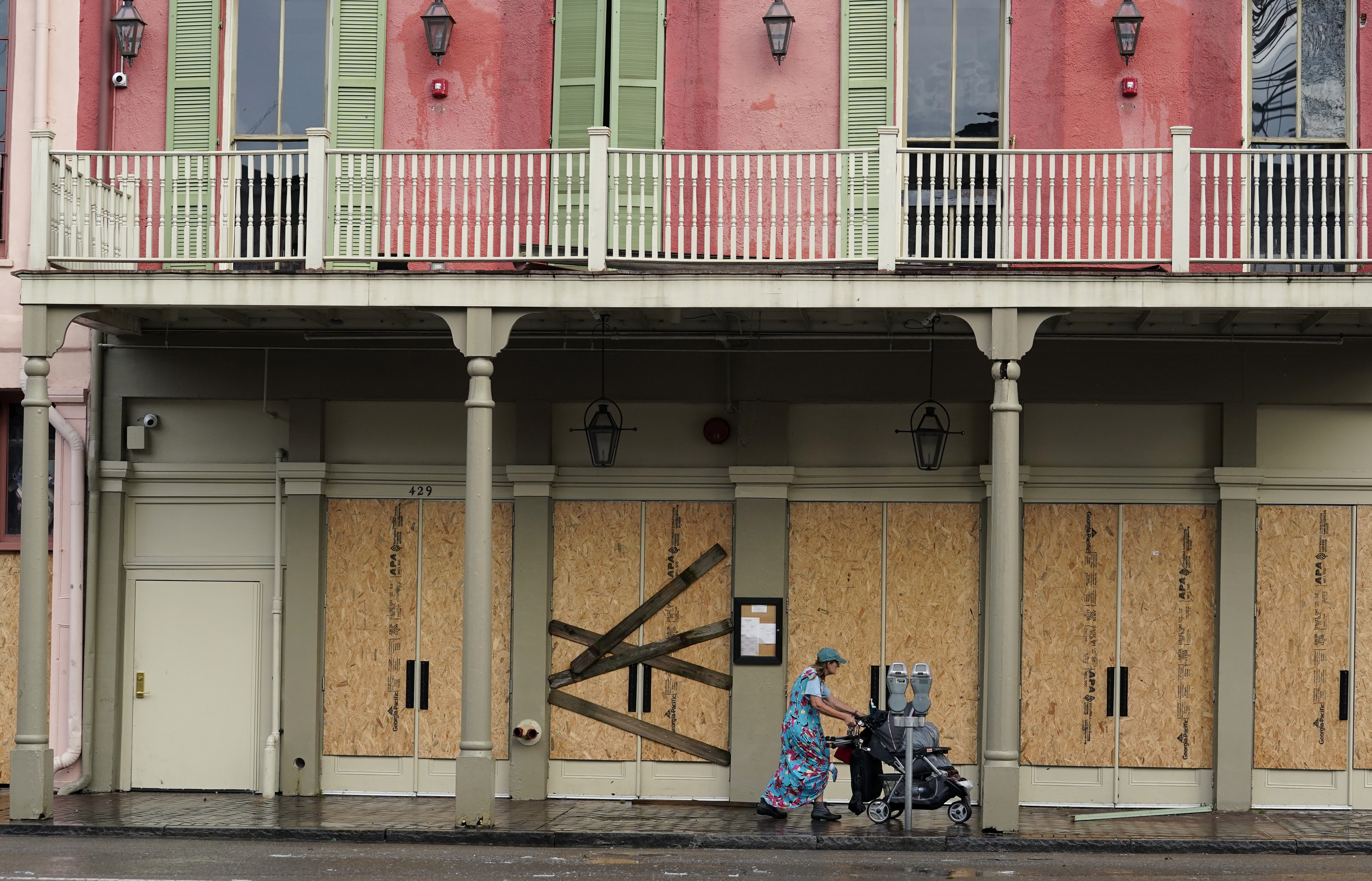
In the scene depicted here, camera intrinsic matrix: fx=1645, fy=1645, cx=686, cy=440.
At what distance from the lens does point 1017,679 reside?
42.4 feet

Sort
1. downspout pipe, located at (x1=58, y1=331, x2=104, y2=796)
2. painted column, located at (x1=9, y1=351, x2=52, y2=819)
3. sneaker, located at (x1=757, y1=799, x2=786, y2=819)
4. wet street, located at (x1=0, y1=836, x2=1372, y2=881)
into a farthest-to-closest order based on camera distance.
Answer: downspout pipe, located at (x1=58, y1=331, x2=104, y2=796) → sneaker, located at (x1=757, y1=799, x2=786, y2=819) → painted column, located at (x1=9, y1=351, x2=52, y2=819) → wet street, located at (x1=0, y1=836, x2=1372, y2=881)

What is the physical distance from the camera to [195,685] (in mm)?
14266

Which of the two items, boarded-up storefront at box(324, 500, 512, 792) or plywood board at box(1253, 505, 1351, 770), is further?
boarded-up storefront at box(324, 500, 512, 792)

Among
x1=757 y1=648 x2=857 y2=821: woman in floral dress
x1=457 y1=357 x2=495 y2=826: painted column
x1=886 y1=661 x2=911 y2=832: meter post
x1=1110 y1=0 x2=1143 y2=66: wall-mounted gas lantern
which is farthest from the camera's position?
x1=1110 y1=0 x2=1143 y2=66: wall-mounted gas lantern

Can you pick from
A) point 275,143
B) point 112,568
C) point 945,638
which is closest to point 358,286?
point 275,143

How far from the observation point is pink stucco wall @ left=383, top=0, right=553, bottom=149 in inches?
554

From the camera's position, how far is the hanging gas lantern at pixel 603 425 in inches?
540

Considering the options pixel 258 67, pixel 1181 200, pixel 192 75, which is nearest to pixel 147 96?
pixel 192 75

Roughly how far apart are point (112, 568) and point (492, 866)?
5168 mm

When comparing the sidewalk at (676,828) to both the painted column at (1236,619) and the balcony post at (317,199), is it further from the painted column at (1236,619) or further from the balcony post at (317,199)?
the balcony post at (317,199)

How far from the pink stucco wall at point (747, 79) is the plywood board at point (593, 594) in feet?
10.7

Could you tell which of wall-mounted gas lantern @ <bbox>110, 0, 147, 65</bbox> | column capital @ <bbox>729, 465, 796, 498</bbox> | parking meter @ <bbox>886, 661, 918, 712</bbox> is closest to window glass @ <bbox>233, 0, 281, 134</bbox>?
wall-mounted gas lantern @ <bbox>110, 0, 147, 65</bbox>

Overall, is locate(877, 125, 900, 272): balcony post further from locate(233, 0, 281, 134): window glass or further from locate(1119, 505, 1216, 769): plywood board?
locate(233, 0, 281, 134): window glass

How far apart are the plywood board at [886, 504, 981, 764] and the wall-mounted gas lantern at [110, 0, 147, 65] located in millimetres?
7615
